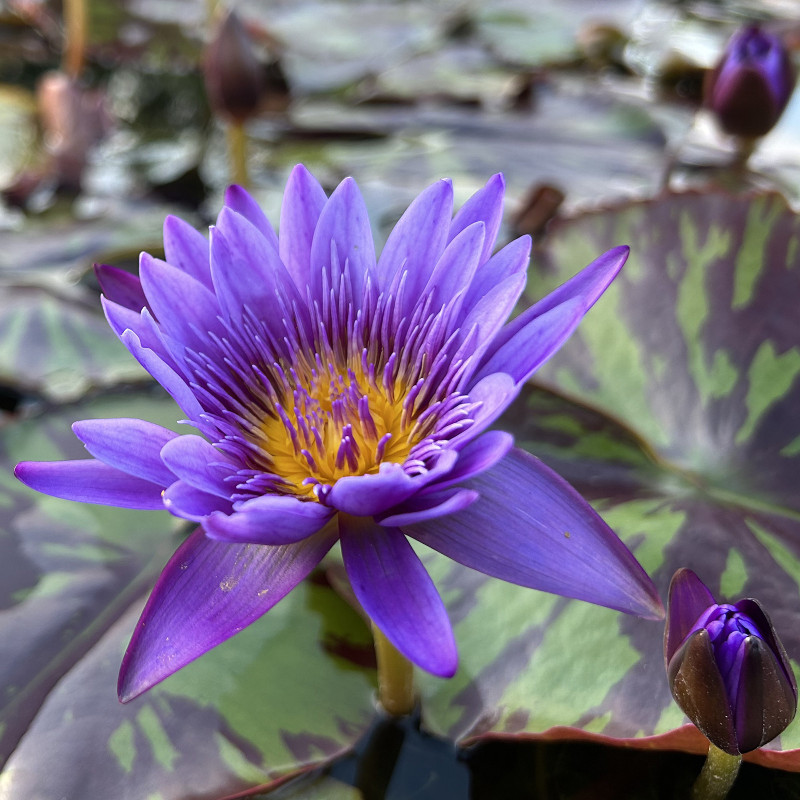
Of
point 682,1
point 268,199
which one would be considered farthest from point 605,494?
point 682,1

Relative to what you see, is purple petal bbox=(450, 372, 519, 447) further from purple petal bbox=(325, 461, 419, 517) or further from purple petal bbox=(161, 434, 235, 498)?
purple petal bbox=(161, 434, 235, 498)

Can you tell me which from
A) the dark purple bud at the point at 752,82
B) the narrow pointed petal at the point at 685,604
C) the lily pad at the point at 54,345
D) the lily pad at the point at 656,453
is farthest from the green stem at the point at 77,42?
the narrow pointed petal at the point at 685,604

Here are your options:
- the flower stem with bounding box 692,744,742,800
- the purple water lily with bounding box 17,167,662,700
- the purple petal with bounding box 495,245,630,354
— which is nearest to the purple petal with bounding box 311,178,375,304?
the purple water lily with bounding box 17,167,662,700

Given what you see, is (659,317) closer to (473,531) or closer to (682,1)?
(473,531)

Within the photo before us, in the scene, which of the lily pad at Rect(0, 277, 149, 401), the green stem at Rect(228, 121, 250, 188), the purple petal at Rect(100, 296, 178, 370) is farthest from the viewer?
the green stem at Rect(228, 121, 250, 188)

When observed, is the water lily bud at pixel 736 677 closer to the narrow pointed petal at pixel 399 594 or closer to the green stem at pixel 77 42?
the narrow pointed petal at pixel 399 594

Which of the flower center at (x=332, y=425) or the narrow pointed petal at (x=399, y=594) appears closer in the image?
the narrow pointed petal at (x=399, y=594)
